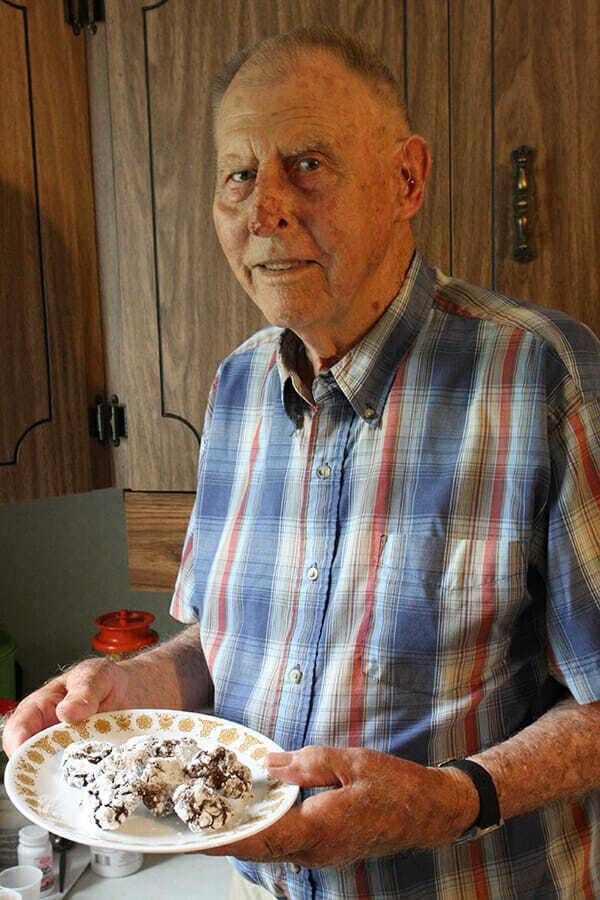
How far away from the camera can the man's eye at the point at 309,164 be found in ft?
2.76

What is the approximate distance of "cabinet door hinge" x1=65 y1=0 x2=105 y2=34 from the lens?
4.30ft

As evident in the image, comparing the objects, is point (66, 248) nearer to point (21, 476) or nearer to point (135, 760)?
point (21, 476)

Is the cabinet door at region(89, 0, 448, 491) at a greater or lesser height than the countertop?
greater

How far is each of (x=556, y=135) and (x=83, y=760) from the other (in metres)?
0.92

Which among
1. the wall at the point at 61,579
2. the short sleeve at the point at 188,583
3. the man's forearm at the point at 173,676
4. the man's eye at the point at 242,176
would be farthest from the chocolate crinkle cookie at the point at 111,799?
the wall at the point at 61,579

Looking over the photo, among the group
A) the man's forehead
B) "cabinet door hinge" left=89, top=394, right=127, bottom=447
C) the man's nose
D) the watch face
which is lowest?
the watch face

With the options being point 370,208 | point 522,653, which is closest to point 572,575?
point 522,653

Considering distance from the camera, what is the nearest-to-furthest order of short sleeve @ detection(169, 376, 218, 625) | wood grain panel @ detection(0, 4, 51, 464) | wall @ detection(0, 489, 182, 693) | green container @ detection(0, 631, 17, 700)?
short sleeve @ detection(169, 376, 218, 625)
wood grain panel @ detection(0, 4, 51, 464)
green container @ detection(0, 631, 17, 700)
wall @ detection(0, 489, 182, 693)

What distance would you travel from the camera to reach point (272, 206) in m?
0.84

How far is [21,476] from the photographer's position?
1303mm

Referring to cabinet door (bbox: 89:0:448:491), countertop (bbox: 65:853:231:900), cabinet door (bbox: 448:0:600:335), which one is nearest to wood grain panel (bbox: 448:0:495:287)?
cabinet door (bbox: 448:0:600:335)

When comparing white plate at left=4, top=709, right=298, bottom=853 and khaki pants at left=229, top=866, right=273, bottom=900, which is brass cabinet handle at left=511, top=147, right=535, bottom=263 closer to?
white plate at left=4, top=709, right=298, bottom=853

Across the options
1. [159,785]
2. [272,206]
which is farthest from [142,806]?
[272,206]

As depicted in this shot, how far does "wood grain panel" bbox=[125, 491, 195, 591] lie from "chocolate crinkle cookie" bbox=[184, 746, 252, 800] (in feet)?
2.16
